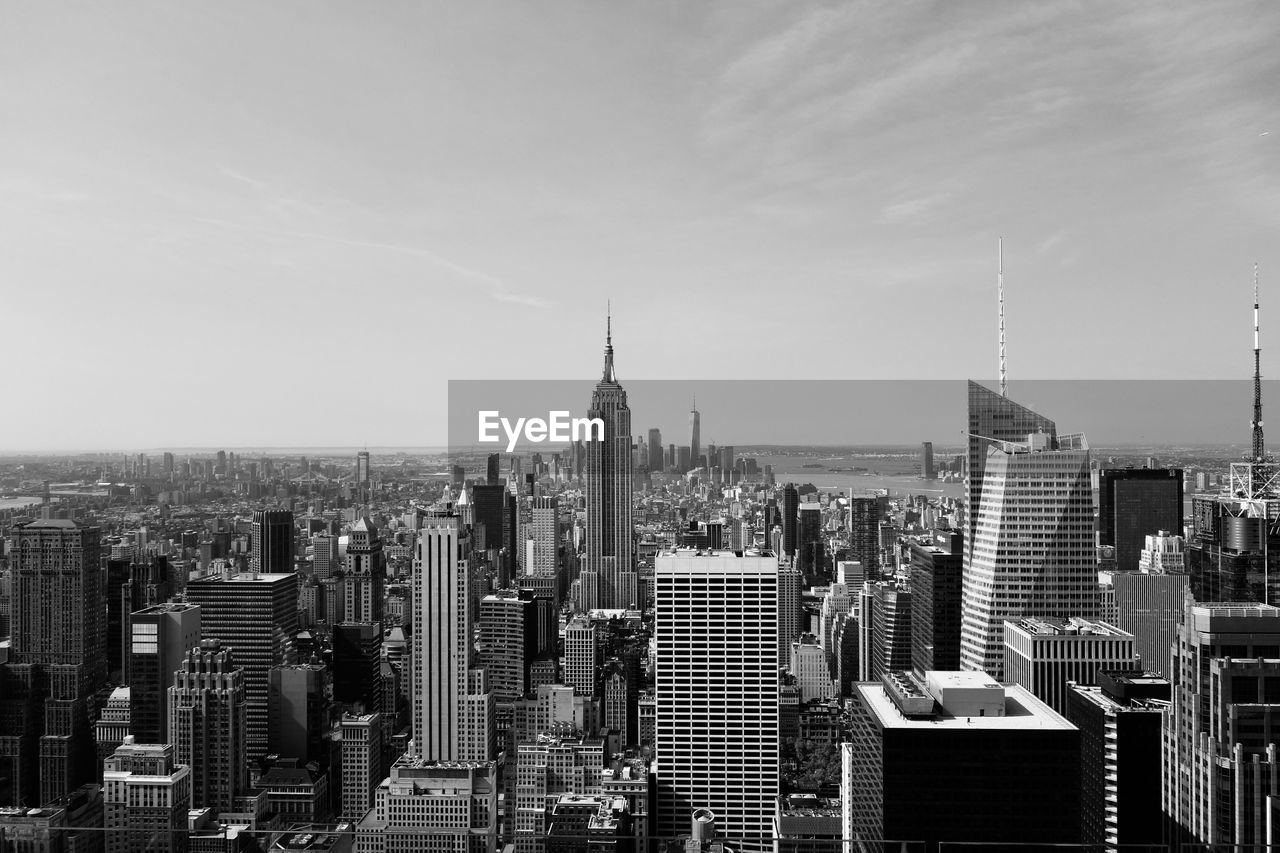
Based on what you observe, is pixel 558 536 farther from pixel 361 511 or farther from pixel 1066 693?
pixel 1066 693

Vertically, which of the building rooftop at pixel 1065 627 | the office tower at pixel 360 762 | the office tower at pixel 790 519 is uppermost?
the office tower at pixel 790 519

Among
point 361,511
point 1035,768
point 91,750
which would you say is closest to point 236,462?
point 361,511

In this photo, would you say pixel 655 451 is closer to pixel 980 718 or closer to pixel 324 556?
pixel 980 718

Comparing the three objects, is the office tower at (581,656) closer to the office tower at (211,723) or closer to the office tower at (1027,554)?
the office tower at (211,723)

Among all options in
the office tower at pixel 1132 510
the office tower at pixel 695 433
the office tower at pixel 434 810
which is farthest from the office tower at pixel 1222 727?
the office tower at pixel 434 810

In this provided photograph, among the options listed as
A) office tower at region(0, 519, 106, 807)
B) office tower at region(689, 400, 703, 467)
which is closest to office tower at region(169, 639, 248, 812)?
office tower at region(0, 519, 106, 807)
